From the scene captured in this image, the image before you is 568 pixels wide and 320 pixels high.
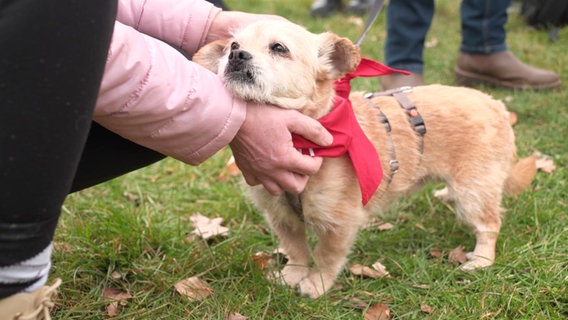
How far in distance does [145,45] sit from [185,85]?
0.15 m

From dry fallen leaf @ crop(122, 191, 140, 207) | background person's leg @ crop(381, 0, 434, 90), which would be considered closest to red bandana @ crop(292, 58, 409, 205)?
dry fallen leaf @ crop(122, 191, 140, 207)

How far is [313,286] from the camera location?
8.03 feet

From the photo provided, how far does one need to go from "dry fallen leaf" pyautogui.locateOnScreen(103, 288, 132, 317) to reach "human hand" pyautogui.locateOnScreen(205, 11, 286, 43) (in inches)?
39.6

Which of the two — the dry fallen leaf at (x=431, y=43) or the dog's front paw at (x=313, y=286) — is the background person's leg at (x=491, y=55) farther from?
the dog's front paw at (x=313, y=286)

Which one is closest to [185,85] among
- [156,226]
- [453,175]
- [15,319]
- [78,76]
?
[78,76]

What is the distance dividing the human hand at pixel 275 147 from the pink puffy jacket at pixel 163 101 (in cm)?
7

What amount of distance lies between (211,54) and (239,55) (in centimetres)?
23

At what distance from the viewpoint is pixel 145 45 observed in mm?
1585

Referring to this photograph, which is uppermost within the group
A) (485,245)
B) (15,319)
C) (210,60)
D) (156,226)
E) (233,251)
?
(210,60)

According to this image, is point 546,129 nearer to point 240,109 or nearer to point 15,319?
point 240,109

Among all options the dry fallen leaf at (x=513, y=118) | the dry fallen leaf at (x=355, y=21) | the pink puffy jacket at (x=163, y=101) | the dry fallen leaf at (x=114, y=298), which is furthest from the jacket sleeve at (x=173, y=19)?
the dry fallen leaf at (x=355, y=21)

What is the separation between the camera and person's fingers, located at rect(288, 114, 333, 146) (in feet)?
6.37

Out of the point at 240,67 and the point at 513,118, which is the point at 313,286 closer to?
the point at 240,67

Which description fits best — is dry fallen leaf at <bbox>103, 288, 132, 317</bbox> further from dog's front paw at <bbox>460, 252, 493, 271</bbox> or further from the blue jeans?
the blue jeans
